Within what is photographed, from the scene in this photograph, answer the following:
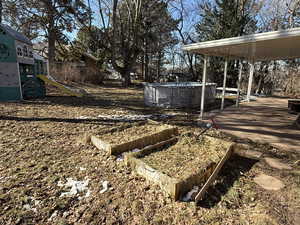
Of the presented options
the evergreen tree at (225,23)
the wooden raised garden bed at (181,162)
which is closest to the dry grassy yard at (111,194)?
the wooden raised garden bed at (181,162)

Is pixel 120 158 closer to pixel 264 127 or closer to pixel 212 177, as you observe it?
pixel 212 177

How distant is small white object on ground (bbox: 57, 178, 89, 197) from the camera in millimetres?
2045

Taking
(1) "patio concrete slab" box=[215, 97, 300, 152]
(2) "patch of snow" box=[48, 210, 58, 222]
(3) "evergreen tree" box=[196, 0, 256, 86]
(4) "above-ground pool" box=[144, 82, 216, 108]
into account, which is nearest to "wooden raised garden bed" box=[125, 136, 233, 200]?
(2) "patch of snow" box=[48, 210, 58, 222]

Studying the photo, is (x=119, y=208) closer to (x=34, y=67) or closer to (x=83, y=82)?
(x=34, y=67)

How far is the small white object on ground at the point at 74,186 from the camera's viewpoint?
80.5 inches

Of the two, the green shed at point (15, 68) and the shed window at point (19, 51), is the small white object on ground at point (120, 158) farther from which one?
the shed window at point (19, 51)

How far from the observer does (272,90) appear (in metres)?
12.4

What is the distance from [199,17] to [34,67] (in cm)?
1441

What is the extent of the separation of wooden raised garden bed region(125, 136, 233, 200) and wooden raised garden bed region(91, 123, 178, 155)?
0.96 ft

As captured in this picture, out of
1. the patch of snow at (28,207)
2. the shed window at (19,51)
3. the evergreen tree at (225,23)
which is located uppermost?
the evergreen tree at (225,23)

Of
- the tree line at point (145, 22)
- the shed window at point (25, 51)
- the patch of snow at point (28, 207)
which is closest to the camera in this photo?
the patch of snow at point (28, 207)

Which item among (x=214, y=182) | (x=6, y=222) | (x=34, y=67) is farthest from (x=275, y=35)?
(x=34, y=67)

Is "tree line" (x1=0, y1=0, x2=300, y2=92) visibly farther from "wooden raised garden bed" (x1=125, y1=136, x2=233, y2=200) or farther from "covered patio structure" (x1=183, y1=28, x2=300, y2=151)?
"wooden raised garden bed" (x1=125, y1=136, x2=233, y2=200)

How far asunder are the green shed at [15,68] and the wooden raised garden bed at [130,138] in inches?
231
